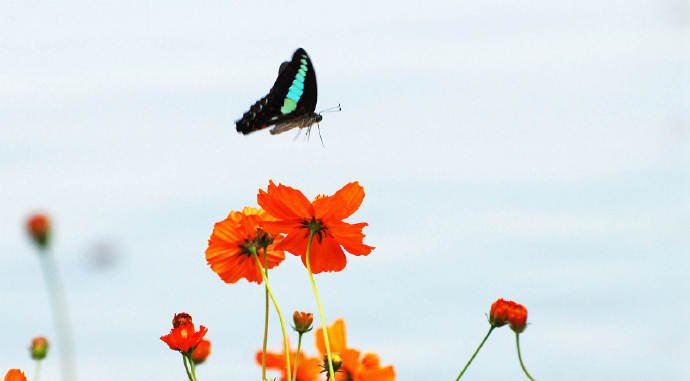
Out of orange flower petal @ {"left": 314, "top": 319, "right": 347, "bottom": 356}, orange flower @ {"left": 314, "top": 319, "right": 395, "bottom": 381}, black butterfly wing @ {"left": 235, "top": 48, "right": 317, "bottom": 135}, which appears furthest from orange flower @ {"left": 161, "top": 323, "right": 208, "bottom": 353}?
black butterfly wing @ {"left": 235, "top": 48, "right": 317, "bottom": 135}

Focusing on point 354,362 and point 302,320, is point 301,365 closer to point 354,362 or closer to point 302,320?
point 354,362

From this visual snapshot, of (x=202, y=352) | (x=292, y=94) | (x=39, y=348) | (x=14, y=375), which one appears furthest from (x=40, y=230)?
(x=14, y=375)

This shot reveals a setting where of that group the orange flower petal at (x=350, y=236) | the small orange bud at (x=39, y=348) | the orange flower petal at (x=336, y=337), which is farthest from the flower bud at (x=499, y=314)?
the small orange bud at (x=39, y=348)

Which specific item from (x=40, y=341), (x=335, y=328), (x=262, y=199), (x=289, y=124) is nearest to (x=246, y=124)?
(x=289, y=124)

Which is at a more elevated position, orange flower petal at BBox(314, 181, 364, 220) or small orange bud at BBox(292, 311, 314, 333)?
orange flower petal at BBox(314, 181, 364, 220)

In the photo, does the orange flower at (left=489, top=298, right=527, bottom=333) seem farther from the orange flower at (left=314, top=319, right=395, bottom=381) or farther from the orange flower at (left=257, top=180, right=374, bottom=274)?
the orange flower at (left=314, top=319, right=395, bottom=381)

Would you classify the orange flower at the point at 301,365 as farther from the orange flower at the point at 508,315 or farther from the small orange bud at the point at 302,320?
the orange flower at the point at 508,315
